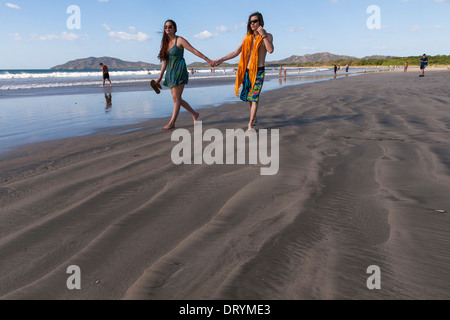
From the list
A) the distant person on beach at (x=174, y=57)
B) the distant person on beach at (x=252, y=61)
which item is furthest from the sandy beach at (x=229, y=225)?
the distant person on beach at (x=174, y=57)

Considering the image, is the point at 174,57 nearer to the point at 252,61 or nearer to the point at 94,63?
the point at 252,61

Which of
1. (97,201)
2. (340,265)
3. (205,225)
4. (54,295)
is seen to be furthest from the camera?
(97,201)

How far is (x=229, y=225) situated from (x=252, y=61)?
3630mm

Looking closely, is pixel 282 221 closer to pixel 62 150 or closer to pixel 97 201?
pixel 97 201

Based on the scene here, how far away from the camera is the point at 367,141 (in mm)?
4102

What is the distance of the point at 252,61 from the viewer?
16.6ft

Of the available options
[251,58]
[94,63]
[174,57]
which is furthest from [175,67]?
[94,63]

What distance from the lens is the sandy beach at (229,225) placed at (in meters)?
1.49

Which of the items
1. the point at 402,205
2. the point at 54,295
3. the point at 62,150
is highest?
the point at 62,150

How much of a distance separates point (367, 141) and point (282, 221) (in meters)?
2.58

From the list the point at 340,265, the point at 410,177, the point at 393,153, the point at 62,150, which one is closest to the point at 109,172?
the point at 62,150

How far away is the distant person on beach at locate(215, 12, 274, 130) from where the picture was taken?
4.93 m

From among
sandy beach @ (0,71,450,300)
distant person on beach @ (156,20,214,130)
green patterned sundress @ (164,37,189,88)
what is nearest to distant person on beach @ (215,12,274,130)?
distant person on beach @ (156,20,214,130)

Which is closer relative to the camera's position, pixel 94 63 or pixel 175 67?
pixel 175 67
